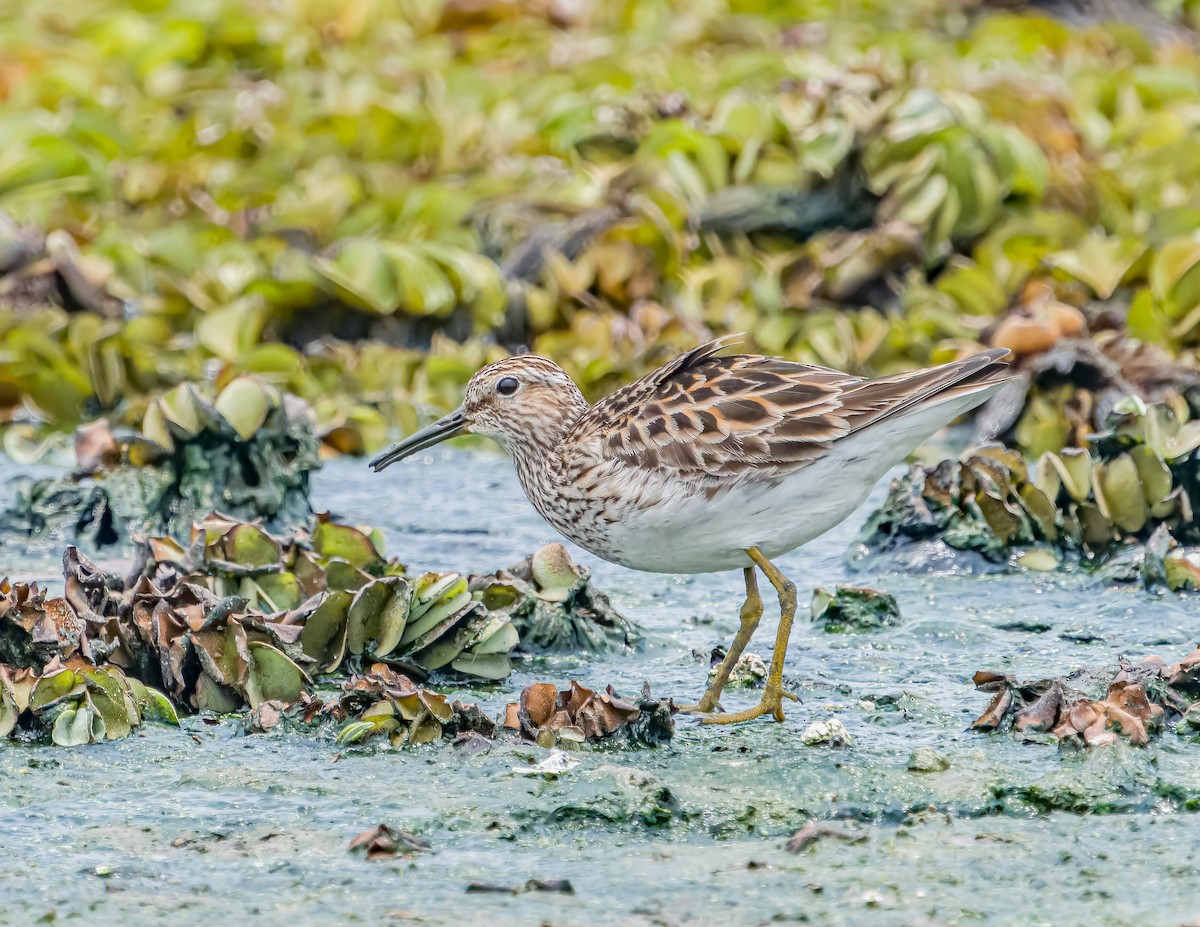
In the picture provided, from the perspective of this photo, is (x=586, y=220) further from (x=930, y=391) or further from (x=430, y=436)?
(x=930, y=391)

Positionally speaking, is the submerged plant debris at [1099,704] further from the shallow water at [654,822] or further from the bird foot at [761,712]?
the bird foot at [761,712]

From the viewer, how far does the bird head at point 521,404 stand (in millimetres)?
5848

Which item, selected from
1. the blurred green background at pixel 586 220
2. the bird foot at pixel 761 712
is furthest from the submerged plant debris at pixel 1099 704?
the blurred green background at pixel 586 220

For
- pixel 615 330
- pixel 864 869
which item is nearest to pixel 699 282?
pixel 615 330

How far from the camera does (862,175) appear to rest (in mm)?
10031

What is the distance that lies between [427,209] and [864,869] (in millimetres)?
6884

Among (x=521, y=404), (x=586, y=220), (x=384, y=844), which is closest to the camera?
(x=384, y=844)

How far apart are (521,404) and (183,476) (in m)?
2.01

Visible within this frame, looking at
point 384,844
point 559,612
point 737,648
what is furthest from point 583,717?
point 559,612

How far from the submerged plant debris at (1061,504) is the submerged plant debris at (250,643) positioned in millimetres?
1578

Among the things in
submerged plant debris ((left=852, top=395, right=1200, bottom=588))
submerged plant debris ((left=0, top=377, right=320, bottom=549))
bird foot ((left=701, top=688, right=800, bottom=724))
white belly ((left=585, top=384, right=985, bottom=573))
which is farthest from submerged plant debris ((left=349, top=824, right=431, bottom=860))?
submerged plant debris ((left=0, top=377, right=320, bottom=549))

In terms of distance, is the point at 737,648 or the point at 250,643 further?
the point at 737,648

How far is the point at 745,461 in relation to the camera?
5.17 metres

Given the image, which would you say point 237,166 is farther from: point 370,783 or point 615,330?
point 370,783
